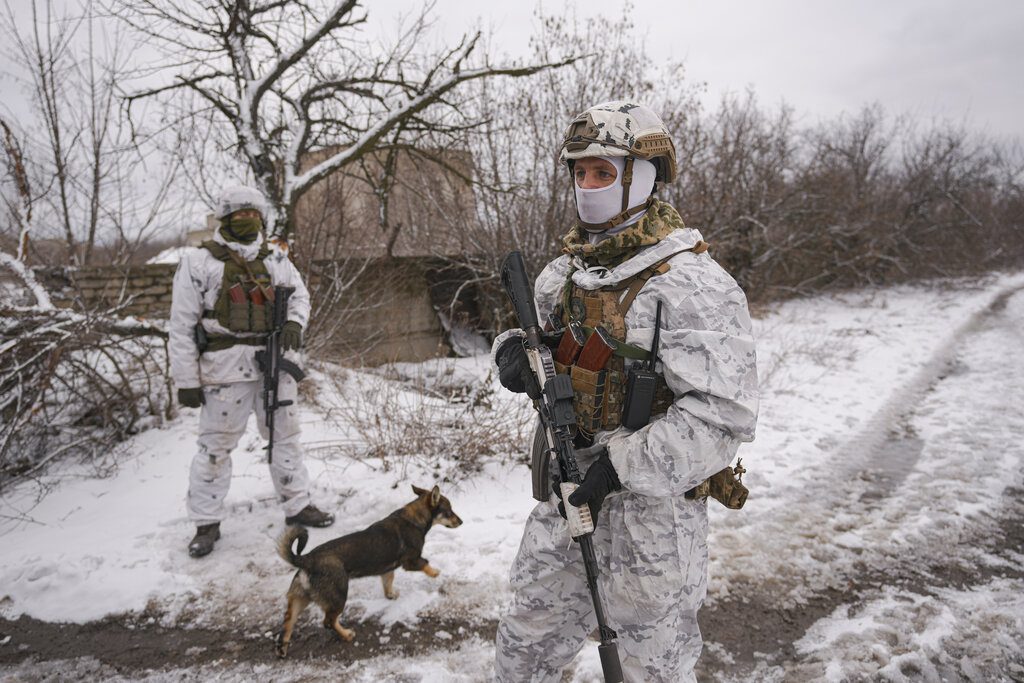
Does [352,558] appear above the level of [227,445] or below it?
below

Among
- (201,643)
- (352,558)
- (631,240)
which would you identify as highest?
(631,240)

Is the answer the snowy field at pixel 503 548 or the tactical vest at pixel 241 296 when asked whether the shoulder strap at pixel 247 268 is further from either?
the snowy field at pixel 503 548

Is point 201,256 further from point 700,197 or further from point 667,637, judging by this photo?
point 700,197

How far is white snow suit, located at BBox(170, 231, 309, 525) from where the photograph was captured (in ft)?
10.9

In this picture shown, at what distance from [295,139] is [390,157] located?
1.22 meters

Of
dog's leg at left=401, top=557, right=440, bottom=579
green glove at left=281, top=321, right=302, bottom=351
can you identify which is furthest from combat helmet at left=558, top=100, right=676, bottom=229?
green glove at left=281, top=321, right=302, bottom=351

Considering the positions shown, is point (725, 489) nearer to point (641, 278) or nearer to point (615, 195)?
point (641, 278)

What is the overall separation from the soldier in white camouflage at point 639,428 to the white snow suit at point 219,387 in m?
2.23

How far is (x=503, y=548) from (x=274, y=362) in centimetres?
185

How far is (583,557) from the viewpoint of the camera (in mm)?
1699

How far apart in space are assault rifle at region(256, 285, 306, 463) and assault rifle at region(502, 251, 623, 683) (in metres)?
2.12

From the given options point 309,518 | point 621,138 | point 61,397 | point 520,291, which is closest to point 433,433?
point 309,518

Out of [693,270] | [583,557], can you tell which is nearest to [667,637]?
[583,557]

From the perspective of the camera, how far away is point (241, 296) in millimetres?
3371
